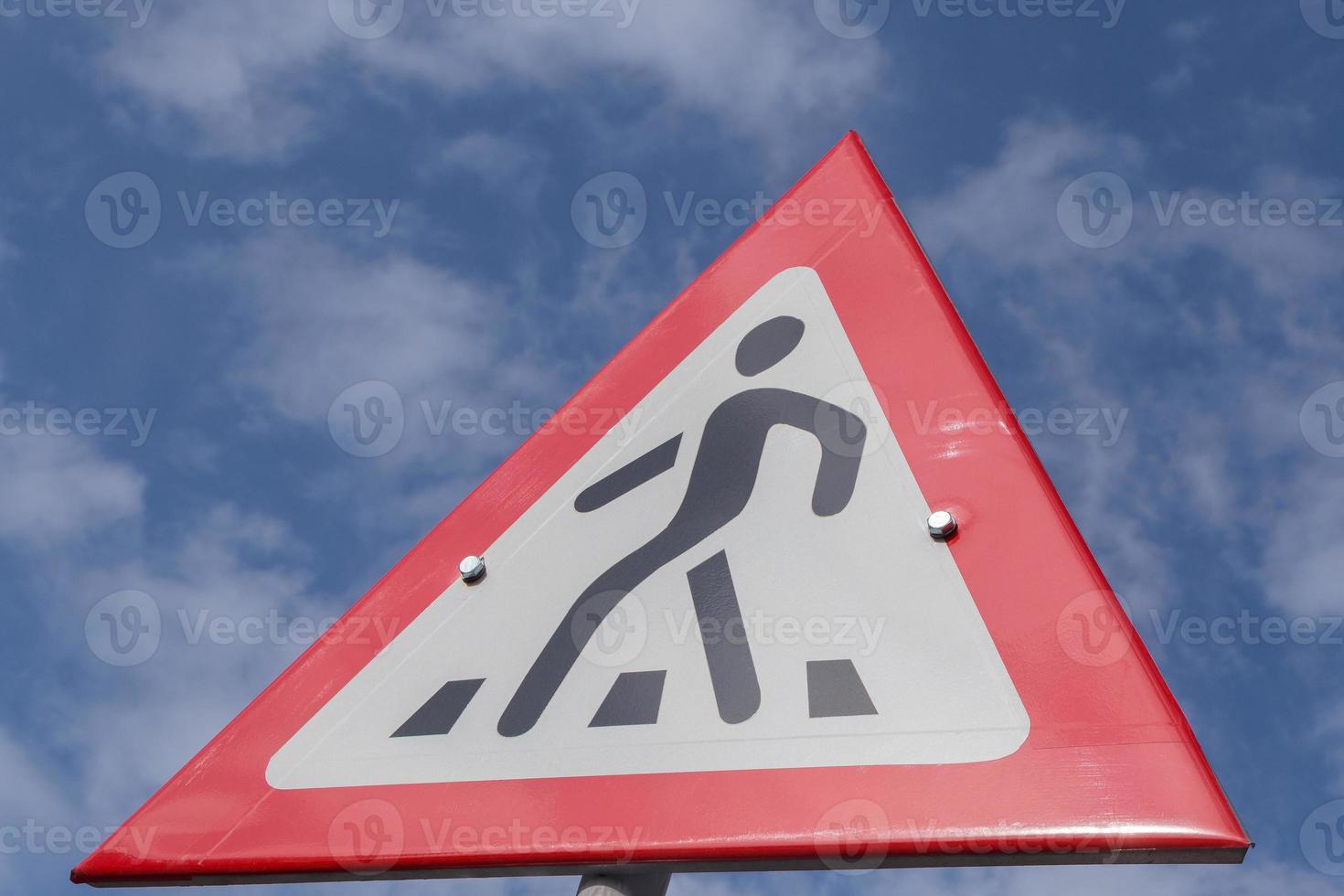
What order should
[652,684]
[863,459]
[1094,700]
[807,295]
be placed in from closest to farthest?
[1094,700] → [652,684] → [863,459] → [807,295]

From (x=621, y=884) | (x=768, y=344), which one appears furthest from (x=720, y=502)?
(x=621, y=884)

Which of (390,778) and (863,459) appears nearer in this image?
(390,778)

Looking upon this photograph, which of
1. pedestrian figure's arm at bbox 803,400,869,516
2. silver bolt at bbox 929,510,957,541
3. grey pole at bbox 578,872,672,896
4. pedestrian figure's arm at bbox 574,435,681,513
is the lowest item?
grey pole at bbox 578,872,672,896

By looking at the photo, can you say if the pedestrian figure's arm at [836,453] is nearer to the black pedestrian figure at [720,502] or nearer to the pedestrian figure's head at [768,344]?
the black pedestrian figure at [720,502]

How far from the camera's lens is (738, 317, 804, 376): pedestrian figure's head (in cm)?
236

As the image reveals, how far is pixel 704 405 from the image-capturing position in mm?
2322

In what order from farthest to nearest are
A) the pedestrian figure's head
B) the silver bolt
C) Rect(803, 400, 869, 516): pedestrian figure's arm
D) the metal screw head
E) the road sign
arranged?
1. the pedestrian figure's head
2. the metal screw head
3. Rect(803, 400, 869, 516): pedestrian figure's arm
4. the silver bolt
5. the road sign

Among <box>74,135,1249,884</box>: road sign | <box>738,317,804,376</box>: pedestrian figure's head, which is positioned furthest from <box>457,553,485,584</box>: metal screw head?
<box>738,317,804,376</box>: pedestrian figure's head

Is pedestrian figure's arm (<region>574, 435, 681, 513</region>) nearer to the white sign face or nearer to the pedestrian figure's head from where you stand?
the white sign face

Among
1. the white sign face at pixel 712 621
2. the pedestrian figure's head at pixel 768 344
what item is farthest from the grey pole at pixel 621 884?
the pedestrian figure's head at pixel 768 344

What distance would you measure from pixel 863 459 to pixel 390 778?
3.22ft

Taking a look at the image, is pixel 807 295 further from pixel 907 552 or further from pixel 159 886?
pixel 159 886

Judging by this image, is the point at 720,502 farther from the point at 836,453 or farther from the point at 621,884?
the point at 621,884

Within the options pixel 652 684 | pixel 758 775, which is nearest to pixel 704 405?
pixel 652 684
